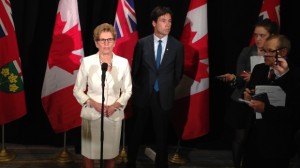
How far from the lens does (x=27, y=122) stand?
5137 mm

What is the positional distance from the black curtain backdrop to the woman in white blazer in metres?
1.45

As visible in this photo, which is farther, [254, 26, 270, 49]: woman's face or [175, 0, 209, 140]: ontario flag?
[175, 0, 209, 140]: ontario flag

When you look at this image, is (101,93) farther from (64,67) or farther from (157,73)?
(64,67)

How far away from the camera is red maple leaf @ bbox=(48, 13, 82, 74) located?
432 centimetres

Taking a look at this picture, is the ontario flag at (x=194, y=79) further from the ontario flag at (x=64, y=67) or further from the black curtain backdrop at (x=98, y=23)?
the ontario flag at (x=64, y=67)

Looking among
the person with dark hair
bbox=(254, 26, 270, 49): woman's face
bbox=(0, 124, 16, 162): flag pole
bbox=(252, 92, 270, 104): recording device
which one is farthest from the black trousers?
bbox=(252, 92, 270, 104): recording device

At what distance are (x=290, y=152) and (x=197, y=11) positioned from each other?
2234 millimetres

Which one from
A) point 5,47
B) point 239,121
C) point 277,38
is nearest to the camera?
point 277,38

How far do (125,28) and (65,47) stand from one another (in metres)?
0.64

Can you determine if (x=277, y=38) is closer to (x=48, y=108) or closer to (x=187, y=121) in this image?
(x=187, y=121)

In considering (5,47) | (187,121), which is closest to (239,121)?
(187,121)

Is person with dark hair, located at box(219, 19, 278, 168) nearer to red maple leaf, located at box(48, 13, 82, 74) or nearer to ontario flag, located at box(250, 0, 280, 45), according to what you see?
ontario flag, located at box(250, 0, 280, 45)

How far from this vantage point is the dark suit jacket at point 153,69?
4.04 metres

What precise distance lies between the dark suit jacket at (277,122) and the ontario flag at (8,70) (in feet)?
8.51
